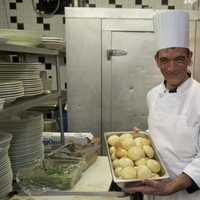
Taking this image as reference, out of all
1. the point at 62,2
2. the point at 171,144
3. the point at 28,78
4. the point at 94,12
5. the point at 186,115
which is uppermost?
the point at 62,2

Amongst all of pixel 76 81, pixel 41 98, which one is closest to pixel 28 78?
pixel 41 98

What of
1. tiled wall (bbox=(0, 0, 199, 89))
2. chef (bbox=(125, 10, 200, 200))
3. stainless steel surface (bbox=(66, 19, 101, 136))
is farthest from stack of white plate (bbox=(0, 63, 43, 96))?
tiled wall (bbox=(0, 0, 199, 89))

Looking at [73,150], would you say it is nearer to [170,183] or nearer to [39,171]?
[39,171]

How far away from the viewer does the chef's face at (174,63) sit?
4.46ft

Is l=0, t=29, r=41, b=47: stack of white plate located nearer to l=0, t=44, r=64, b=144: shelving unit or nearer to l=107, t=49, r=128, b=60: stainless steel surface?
l=0, t=44, r=64, b=144: shelving unit

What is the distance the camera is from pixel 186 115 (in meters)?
1.37

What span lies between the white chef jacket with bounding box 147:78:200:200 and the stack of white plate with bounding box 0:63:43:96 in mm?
630

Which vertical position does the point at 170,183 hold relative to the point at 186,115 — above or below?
below

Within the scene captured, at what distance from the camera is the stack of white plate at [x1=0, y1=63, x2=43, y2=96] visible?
4.42 feet

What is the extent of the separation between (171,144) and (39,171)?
2.07ft

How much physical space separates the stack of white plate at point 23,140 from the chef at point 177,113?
604mm

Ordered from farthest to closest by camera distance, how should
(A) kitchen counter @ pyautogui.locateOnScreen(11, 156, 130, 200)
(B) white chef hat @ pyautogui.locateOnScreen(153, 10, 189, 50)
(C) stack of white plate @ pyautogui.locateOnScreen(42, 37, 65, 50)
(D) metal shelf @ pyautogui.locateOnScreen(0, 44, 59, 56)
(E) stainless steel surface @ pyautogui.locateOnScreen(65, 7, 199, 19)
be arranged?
(E) stainless steel surface @ pyautogui.locateOnScreen(65, 7, 199, 19) → (C) stack of white plate @ pyautogui.locateOnScreen(42, 37, 65, 50) → (B) white chef hat @ pyautogui.locateOnScreen(153, 10, 189, 50) → (A) kitchen counter @ pyautogui.locateOnScreen(11, 156, 130, 200) → (D) metal shelf @ pyautogui.locateOnScreen(0, 44, 59, 56)

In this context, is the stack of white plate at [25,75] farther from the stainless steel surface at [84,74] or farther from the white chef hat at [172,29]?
the stainless steel surface at [84,74]

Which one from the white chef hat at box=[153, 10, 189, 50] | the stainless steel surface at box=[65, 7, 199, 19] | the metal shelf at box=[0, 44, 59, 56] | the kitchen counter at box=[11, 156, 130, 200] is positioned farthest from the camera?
the stainless steel surface at box=[65, 7, 199, 19]
